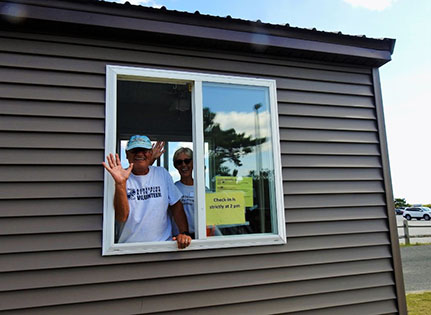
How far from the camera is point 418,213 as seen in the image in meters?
24.8

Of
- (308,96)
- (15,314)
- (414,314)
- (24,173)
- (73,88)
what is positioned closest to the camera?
(15,314)

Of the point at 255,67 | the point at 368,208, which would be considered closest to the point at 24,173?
the point at 255,67

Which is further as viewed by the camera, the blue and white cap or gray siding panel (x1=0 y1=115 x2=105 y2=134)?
the blue and white cap

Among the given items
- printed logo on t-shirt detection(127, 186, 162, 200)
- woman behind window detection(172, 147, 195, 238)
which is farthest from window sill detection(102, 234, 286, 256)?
printed logo on t-shirt detection(127, 186, 162, 200)

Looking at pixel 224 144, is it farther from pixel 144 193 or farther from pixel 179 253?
pixel 179 253

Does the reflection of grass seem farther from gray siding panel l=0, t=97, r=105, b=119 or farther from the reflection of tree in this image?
gray siding panel l=0, t=97, r=105, b=119

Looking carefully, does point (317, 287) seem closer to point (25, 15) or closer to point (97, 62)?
point (97, 62)

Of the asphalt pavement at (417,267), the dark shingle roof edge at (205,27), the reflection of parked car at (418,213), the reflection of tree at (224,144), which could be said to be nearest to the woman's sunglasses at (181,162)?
the reflection of tree at (224,144)

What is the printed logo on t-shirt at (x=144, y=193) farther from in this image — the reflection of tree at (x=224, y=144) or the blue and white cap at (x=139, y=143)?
the reflection of tree at (x=224, y=144)

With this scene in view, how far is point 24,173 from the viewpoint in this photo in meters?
2.09

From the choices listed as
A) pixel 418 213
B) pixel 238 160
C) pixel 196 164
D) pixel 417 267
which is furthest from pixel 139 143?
pixel 418 213

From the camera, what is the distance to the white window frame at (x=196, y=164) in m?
2.18

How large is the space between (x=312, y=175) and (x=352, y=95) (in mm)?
937

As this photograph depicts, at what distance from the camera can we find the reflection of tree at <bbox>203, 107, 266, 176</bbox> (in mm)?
2551
